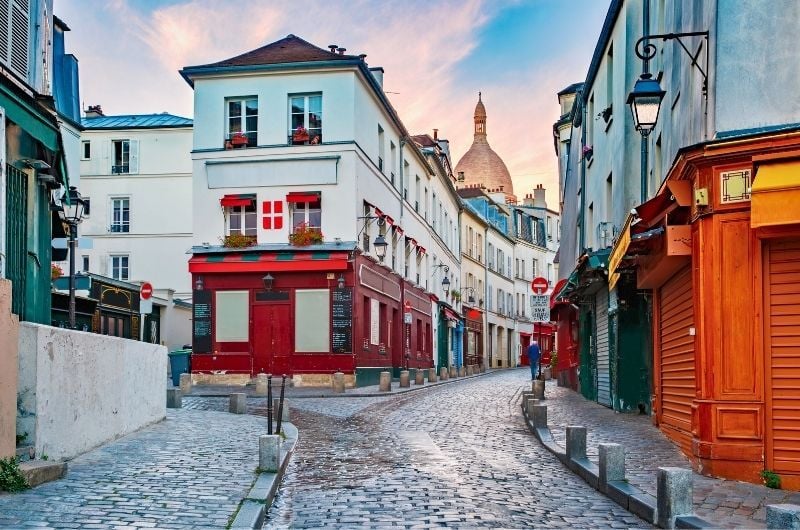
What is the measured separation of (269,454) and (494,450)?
3.85m

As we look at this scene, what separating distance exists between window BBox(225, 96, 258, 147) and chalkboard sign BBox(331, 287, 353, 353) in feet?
17.8

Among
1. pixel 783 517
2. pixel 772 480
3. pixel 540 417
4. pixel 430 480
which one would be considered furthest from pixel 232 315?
pixel 783 517

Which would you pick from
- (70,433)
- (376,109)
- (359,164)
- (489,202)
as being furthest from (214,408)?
(489,202)

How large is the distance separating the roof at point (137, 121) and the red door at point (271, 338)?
14588mm

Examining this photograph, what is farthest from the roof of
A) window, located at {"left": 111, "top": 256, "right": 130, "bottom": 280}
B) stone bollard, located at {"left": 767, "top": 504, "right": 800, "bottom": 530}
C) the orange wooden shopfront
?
stone bollard, located at {"left": 767, "top": 504, "right": 800, "bottom": 530}

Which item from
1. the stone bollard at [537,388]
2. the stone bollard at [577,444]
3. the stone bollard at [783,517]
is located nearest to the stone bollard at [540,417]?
the stone bollard at [577,444]

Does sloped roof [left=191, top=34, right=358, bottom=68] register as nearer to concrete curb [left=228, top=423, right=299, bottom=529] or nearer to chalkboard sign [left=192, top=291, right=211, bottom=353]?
chalkboard sign [left=192, top=291, right=211, bottom=353]

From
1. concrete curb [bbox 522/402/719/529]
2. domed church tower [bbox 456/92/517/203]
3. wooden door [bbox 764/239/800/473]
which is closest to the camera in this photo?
concrete curb [bbox 522/402/719/529]

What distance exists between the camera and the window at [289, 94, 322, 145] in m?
28.4

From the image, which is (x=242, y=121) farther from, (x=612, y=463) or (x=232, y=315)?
(x=612, y=463)

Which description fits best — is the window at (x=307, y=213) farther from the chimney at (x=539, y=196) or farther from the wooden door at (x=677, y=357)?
the chimney at (x=539, y=196)

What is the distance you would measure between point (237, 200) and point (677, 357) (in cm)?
1815

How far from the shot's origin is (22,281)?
37.4 ft

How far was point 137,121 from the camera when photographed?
1625 inches
